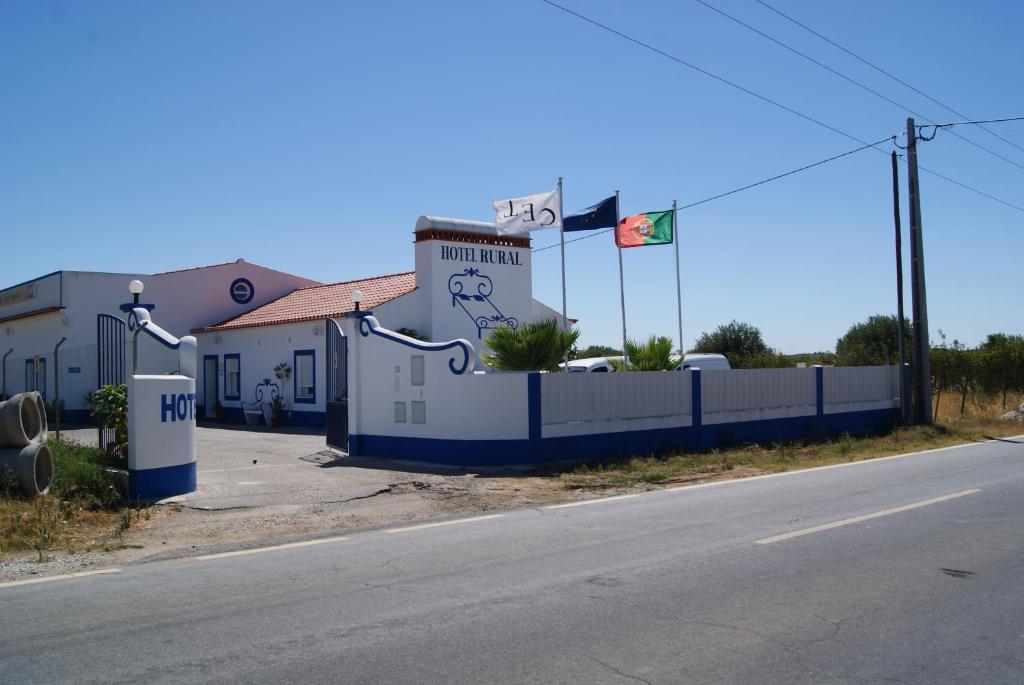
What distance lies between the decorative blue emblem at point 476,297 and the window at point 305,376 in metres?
5.14

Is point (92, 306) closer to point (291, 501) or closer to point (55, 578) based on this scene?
point (291, 501)

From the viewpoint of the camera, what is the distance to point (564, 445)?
16.9 metres

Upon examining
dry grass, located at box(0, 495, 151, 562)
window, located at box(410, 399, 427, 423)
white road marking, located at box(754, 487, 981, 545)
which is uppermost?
window, located at box(410, 399, 427, 423)

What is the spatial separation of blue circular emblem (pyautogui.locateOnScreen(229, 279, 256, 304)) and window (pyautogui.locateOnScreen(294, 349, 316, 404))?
22.5 feet

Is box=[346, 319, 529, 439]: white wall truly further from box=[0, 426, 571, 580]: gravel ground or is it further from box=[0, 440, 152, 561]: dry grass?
box=[0, 440, 152, 561]: dry grass

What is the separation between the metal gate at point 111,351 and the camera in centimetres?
1433

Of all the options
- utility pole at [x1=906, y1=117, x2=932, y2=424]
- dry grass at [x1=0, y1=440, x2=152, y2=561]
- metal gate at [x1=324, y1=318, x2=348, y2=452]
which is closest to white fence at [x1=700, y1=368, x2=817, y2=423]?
utility pole at [x1=906, y1=117, x2=932, y2=424]

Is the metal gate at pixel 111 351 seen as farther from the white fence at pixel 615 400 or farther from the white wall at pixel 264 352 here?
the white wall at pixel 264 352

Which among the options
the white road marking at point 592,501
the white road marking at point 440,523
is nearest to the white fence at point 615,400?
the white road marking at point 592,501

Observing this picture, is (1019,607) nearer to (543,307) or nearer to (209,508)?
(209,508)

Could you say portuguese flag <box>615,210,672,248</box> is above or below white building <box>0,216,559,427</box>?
above

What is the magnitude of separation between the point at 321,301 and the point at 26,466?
58.5 feet

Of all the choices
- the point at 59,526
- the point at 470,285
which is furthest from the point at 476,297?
the point at 59,526

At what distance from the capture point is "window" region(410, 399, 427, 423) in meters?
16.9
